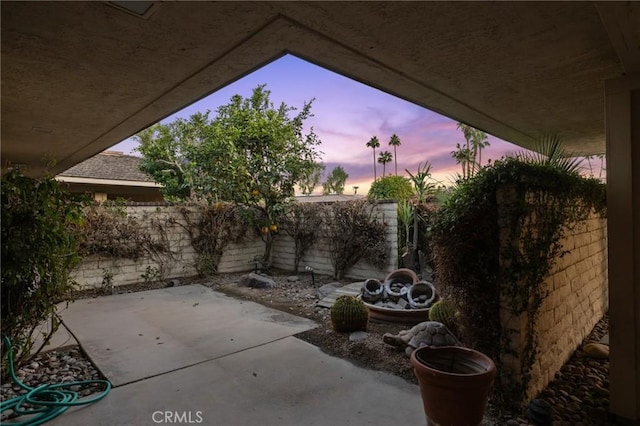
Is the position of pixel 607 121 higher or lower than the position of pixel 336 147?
lower

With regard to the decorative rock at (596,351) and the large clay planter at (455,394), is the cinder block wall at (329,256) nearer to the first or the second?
the decorative rock at (596,351)

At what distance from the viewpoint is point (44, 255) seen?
274 centimetres

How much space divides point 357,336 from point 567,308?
2175 mm

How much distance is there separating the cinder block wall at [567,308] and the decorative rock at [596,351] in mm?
106

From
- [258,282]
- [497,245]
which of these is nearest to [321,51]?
[497,245]

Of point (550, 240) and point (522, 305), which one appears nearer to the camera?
point (522, 305)

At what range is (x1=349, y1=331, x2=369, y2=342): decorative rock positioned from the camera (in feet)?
12.4

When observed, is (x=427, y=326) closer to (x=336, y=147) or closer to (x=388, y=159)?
(x=336, y=147)

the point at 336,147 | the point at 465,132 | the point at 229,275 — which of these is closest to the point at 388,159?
the point at 465,132

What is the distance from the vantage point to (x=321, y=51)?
2.41m

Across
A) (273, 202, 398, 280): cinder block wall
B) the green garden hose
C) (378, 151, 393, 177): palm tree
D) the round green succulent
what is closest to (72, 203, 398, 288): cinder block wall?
(273, 202, 398, 280): cinder block wall

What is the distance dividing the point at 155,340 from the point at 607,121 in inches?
192

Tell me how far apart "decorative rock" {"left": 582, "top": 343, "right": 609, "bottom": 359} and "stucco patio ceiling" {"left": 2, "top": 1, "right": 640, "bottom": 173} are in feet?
8.64

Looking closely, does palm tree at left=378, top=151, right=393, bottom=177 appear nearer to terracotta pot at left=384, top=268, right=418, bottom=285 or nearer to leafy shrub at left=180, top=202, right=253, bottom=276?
leafy shrub at left=180, top=202, right=253, bottom=276
